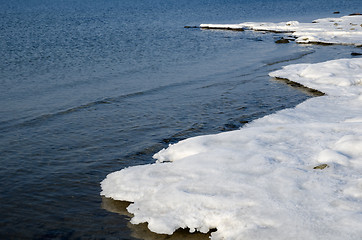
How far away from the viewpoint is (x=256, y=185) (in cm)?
895

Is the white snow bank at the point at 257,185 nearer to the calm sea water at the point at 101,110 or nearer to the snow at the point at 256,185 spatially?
the snow at the point at 256,185

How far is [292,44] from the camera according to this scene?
39.5 meters

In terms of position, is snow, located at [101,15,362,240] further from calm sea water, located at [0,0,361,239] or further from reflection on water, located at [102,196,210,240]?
calm sea water, located at [0,0,361,239]

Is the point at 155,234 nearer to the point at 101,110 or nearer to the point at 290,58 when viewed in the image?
the point at 101,110

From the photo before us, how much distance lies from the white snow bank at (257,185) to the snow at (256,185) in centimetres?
2

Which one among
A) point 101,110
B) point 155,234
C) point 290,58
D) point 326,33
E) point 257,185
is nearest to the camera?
point 155,234

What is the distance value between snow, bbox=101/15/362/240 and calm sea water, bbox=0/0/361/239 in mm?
636

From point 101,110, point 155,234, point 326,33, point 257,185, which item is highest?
point 326,33

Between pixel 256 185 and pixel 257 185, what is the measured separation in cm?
2

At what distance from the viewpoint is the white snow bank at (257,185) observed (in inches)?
299

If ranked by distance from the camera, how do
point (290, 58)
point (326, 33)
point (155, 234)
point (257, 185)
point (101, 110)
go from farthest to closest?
1. point (326, 33)
2. point (290, 58)
3. point (101, 110)
4. point (257, 185)
5. point (155, 234)

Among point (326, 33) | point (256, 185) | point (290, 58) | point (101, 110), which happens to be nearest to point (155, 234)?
point (256, 185)

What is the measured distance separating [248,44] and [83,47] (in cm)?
1691

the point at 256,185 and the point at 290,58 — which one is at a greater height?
the point at 290,58
